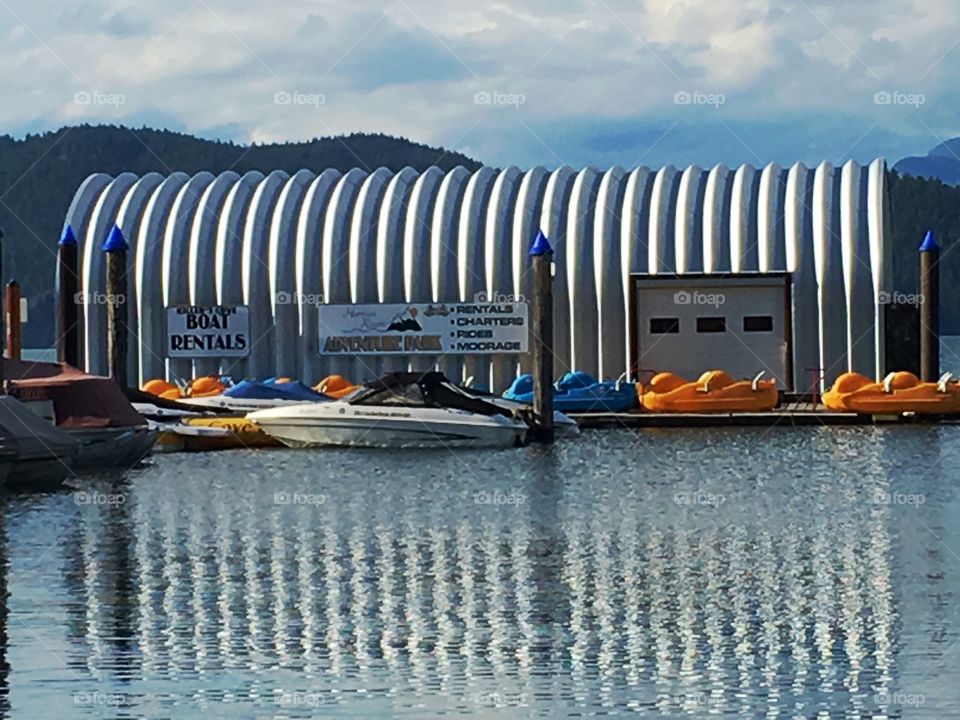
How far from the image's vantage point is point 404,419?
151 ft

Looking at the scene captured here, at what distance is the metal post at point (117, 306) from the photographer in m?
47.7

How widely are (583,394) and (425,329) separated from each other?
624cm

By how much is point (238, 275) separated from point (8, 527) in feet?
98.4

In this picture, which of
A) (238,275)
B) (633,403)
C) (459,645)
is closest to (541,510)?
(459,645)

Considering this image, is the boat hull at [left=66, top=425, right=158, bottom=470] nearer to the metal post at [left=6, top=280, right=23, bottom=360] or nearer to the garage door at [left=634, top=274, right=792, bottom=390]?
the metal post at [left=6, top=280, right=23, bottom=360]

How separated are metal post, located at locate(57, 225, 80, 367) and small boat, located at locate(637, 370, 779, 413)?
46.5 feet

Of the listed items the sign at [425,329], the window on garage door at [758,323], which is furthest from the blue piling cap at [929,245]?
the sign at [425,329]

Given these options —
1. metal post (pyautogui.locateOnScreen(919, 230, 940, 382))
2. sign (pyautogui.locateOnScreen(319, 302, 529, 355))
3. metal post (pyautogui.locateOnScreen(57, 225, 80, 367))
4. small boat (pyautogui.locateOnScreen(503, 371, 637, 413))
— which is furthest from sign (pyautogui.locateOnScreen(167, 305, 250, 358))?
metal post (pyautogui.locateOnScreen(919, 230, 940, 382))

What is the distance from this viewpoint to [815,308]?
55.5 metres

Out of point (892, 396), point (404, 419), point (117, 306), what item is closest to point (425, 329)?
point (404, 419)

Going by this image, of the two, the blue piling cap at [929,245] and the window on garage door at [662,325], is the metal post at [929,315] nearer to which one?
the blue piling cap at [929,245]

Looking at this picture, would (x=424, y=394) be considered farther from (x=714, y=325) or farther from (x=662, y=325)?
(x=714, y=325)

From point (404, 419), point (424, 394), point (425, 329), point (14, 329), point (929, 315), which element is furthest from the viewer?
point (425, 329)

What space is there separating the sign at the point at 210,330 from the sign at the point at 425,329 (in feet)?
7.47
